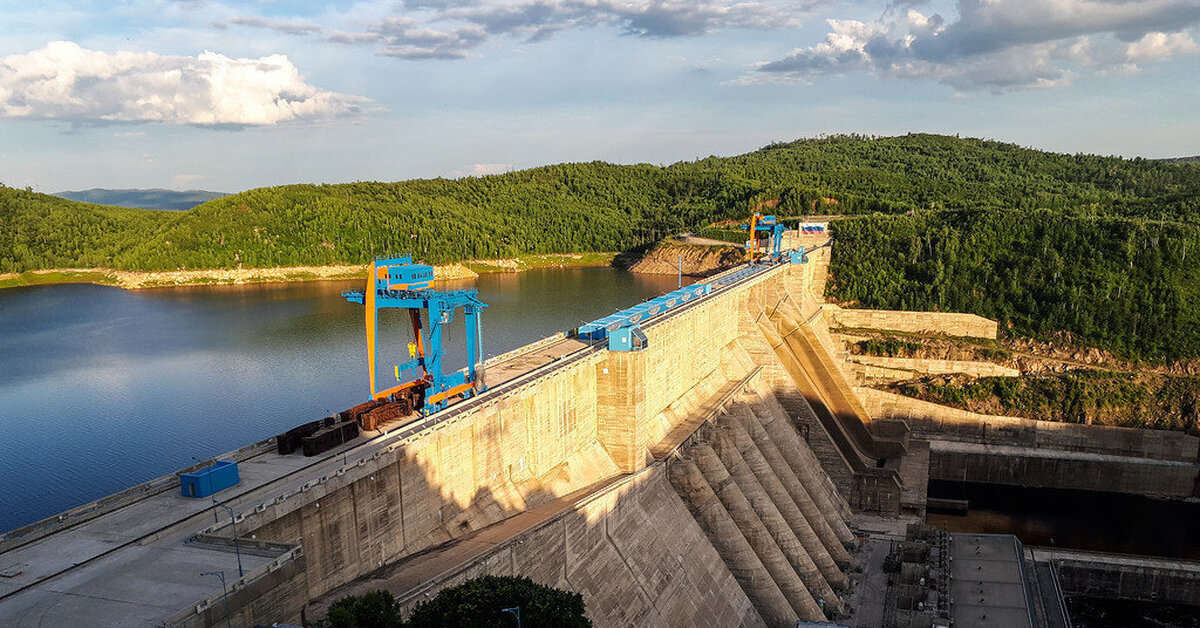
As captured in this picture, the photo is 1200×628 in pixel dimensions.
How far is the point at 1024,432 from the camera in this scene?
64.3 m

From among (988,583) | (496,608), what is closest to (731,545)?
(988,583)

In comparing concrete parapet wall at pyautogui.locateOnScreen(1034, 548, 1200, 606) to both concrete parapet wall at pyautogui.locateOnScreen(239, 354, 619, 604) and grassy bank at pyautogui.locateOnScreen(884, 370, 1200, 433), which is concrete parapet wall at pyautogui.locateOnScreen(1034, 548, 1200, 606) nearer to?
grassy bank at pyautogui.locateOnScreen(884, 370, 1200, 433)

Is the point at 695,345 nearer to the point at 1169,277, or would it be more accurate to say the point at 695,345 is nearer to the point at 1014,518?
the point at 1014,518

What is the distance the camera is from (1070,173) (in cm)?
17662

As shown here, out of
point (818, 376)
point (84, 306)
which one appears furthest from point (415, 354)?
point (84, 306)

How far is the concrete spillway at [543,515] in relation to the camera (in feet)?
60.3

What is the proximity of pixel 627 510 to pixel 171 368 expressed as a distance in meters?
51.9

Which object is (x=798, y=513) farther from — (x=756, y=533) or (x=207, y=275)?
(x=207, y=275)

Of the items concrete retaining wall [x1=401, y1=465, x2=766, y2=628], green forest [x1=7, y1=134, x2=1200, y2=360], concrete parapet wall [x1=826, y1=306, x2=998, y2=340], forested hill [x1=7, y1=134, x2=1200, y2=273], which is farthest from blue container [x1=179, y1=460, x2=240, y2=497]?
forested hill [x1=7, y1=134, x2=1200, y2=273]

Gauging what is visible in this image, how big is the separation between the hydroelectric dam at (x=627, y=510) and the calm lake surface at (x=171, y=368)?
22072 mm

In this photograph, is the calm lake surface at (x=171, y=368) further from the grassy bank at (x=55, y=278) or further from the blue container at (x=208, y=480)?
the blue container at (x=208, y=480)

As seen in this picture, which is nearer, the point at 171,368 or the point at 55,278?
the point at 171,368

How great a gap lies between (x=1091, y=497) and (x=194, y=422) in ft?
210

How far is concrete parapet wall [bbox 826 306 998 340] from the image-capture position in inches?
2977
